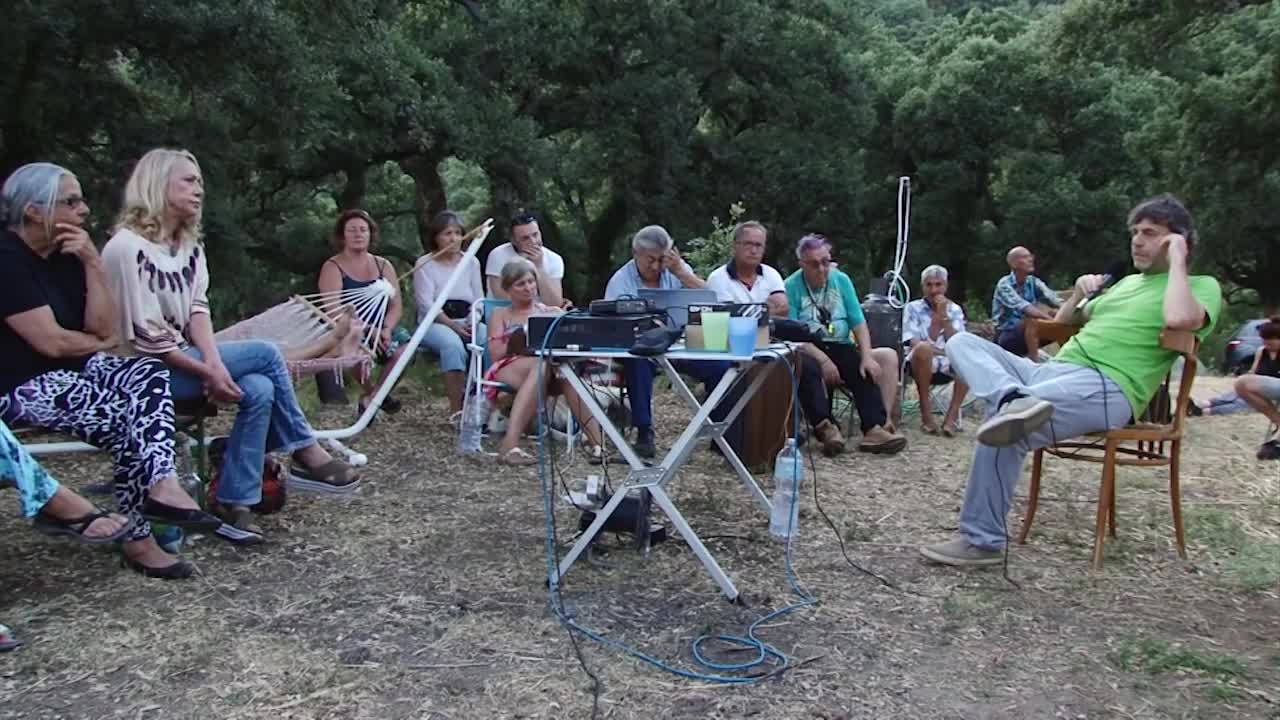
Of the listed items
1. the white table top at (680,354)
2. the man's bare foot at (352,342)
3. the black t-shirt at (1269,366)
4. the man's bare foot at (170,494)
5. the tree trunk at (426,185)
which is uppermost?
the tree trunk at (426,185)

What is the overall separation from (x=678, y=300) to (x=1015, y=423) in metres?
1.13

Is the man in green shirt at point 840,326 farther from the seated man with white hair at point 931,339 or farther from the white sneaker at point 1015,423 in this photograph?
the white sneaker at point 1015,423

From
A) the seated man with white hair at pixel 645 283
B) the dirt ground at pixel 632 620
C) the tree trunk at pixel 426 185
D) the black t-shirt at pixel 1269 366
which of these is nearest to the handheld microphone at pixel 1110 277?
the dirt ground at pixel 632 620

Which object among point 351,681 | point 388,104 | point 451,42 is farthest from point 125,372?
point 451,42

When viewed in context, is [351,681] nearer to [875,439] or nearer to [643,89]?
[875,439]

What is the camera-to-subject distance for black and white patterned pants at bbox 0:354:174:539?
2723 mm

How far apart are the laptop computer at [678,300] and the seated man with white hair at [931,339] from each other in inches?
96.5

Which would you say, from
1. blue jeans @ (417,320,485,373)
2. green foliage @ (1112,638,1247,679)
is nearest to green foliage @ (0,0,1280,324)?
blue jeans @ (417,320,485,373)

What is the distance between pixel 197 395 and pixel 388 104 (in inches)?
268

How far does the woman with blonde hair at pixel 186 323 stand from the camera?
9.59 ft

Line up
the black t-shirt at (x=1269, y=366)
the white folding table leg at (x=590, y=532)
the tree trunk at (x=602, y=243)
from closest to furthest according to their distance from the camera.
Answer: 1. the white folding table leg at (x=590, y=532)
2. the black t-shirt at (x=1269, y=366)
3. the tree trunk at (x=602, y=243)

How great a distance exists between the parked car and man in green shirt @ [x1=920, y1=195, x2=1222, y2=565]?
6.13 m

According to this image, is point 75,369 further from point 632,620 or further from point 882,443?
point 882,443

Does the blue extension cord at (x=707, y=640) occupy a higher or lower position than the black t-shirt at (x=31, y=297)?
lower
